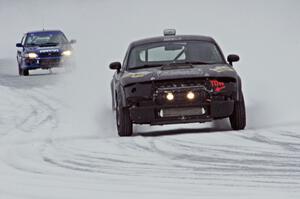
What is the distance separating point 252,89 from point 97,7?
39.6 m

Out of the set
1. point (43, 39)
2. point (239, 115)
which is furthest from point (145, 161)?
point (43, 39)

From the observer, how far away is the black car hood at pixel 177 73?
12.1 metres

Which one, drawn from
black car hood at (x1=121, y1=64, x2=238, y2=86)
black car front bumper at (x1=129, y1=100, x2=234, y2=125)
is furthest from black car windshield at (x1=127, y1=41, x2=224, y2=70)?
black car front bumper at (x1=129, y1=100, x2=234, y2=125)

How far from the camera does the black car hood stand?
12102mm

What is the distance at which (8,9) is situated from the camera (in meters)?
60.2

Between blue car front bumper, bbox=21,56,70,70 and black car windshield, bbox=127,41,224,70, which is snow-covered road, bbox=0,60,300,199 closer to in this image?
black car windshield, bbox=127,41,224,70

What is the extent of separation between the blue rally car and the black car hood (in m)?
16.9

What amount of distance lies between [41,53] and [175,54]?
54.7 feet

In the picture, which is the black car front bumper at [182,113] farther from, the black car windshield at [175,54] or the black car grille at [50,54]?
the black car grille at [50,54]

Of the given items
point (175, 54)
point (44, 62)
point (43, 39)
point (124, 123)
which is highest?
point (175, 54)

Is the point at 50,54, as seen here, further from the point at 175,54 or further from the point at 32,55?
the point at 175,54

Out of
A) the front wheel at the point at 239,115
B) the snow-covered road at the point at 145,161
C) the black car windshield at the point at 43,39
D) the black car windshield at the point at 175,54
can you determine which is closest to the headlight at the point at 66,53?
the black car windshield at the point at 43,39

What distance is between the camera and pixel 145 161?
9.52 m

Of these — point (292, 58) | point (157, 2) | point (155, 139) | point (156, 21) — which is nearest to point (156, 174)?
point (155, 139)
